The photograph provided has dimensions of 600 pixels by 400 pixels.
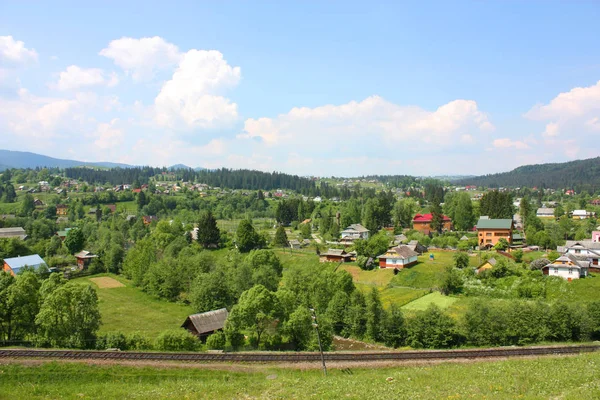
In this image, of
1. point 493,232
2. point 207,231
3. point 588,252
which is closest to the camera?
point 588,252

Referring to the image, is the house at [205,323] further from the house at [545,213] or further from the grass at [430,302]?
the house at [545,213]

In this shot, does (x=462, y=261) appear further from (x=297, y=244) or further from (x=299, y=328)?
(x=297, y=244)

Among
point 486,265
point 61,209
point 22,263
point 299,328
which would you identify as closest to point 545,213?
point 486,265

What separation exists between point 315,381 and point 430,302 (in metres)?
23.2

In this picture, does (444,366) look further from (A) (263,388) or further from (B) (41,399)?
(B) (41,399)

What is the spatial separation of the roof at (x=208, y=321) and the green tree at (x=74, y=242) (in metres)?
50.3

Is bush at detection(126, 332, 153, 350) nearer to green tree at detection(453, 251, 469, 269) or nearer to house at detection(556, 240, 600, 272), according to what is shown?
green tree at detection(453, 251, 469, 269)

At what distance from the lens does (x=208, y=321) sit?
1325 inches

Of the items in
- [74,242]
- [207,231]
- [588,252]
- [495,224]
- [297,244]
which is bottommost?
[74,242]

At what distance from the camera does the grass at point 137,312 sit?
3672 centimetres

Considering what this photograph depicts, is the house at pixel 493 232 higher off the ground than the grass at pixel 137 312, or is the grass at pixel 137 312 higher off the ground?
the house at pixel 493 232

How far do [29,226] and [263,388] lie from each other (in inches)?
3462

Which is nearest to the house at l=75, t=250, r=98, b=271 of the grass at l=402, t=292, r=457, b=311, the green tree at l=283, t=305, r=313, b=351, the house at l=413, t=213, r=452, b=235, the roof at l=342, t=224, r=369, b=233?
the roof at l=342, t=224, r=369, b=233

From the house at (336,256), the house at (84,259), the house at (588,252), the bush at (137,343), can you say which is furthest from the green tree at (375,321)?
the house at (84,259)
